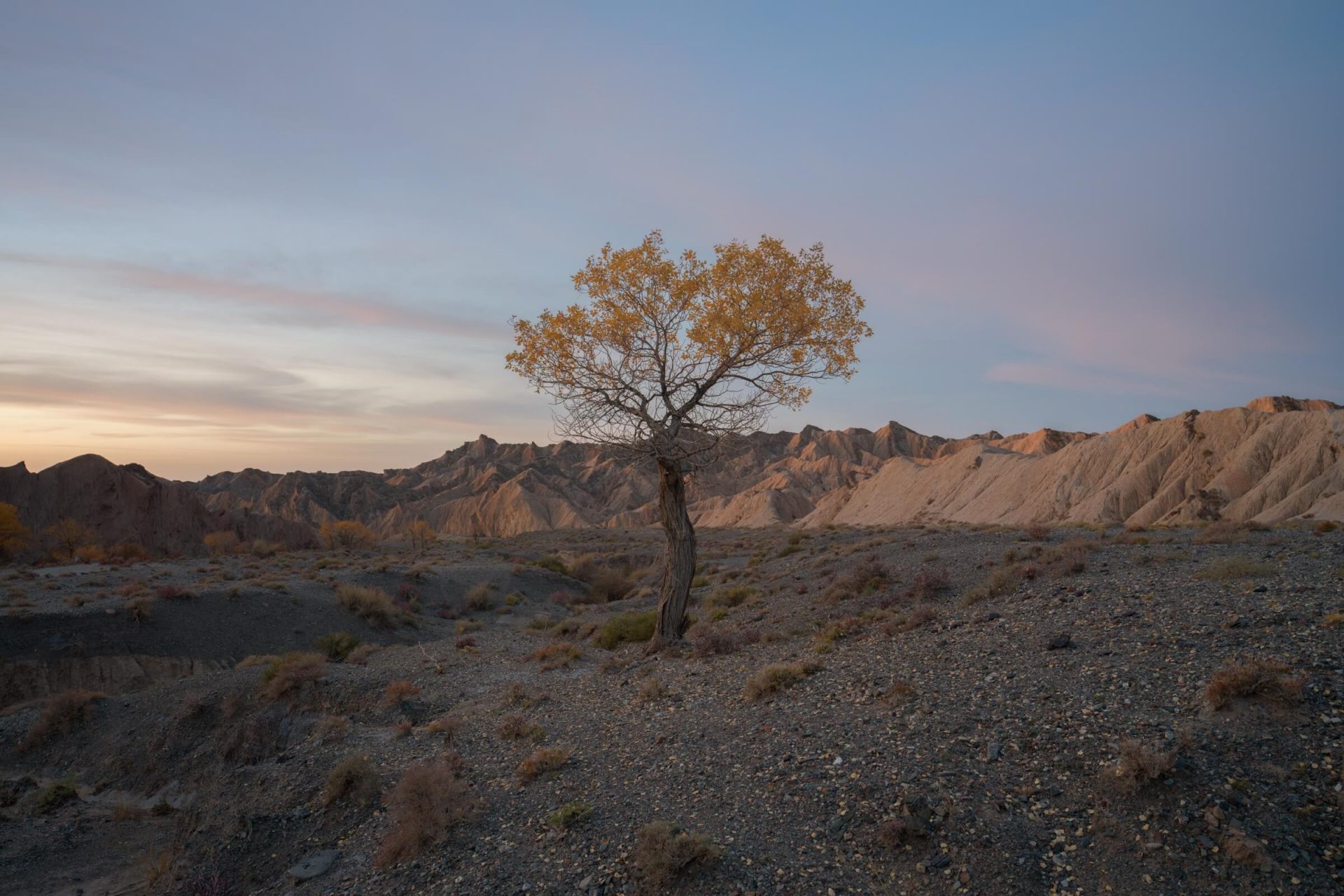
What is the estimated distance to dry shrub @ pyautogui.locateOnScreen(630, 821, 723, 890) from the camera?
20.5ft

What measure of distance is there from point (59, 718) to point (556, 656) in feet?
36.7

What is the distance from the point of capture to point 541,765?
8984mm

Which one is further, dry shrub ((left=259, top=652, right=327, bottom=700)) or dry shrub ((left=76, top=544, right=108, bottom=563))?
dry shrub ((left=76, top=544, right=108, bottom=563))

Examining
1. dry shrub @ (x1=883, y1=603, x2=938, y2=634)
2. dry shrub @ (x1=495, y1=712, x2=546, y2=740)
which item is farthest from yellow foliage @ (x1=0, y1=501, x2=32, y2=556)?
dry shrub @ (x1=883, y1=603, x2=938, y2=634)

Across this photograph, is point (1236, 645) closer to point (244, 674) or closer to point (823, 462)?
point (244, 674)

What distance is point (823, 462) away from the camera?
121 metres

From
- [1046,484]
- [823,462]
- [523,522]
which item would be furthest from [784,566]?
[823,462]

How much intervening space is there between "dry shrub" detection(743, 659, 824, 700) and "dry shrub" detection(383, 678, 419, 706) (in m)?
7.37

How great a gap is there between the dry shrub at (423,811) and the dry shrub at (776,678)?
398 cm

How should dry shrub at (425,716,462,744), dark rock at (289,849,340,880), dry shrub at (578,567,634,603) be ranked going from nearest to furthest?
dark rock at (289,849,340,880) → dry shrub at (425,716,462,744) → dry shrub at (578,567,634,603)

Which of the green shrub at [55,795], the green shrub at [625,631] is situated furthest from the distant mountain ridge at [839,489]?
the green shrub at [55,795]

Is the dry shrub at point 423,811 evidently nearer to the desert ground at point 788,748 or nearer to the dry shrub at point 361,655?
the desert ground at point 788,748

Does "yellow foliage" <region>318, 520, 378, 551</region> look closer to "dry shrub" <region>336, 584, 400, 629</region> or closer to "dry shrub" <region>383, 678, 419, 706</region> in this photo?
"dry shrub" <region>336, 584, 400, 629</region>

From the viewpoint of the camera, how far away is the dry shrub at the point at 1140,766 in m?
5.83
